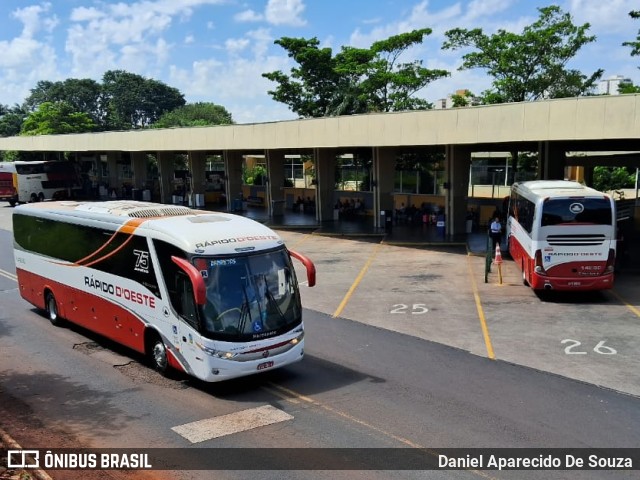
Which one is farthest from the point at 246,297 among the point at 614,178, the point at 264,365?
the point at 614,178

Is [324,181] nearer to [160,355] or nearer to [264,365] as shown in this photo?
[160,355]

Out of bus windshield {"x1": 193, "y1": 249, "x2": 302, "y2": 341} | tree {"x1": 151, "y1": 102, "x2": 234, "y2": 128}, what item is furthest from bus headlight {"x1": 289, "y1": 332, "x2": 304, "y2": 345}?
tree {"x1": 151, "y1": 102, "x2": 234, "y2": 128}

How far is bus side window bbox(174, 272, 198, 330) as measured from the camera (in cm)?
1086

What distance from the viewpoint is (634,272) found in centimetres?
2328

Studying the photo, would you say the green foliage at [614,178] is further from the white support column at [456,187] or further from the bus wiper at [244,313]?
the bus wiper at [244,313]

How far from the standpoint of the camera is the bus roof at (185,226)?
11164mm

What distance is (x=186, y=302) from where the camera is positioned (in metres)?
11.0

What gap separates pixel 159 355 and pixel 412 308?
853cm

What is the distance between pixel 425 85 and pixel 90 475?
45.2 metres

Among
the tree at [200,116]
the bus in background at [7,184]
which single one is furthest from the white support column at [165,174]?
the tree at [200,116]

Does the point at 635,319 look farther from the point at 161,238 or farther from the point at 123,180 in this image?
the point at 123,180

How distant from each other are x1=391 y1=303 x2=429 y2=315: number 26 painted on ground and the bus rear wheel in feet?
30.7

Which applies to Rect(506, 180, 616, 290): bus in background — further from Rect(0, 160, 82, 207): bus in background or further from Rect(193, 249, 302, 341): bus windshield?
Rect(0, 160, 82, 207): bus in background

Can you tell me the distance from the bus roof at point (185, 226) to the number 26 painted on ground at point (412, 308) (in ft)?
23.0
